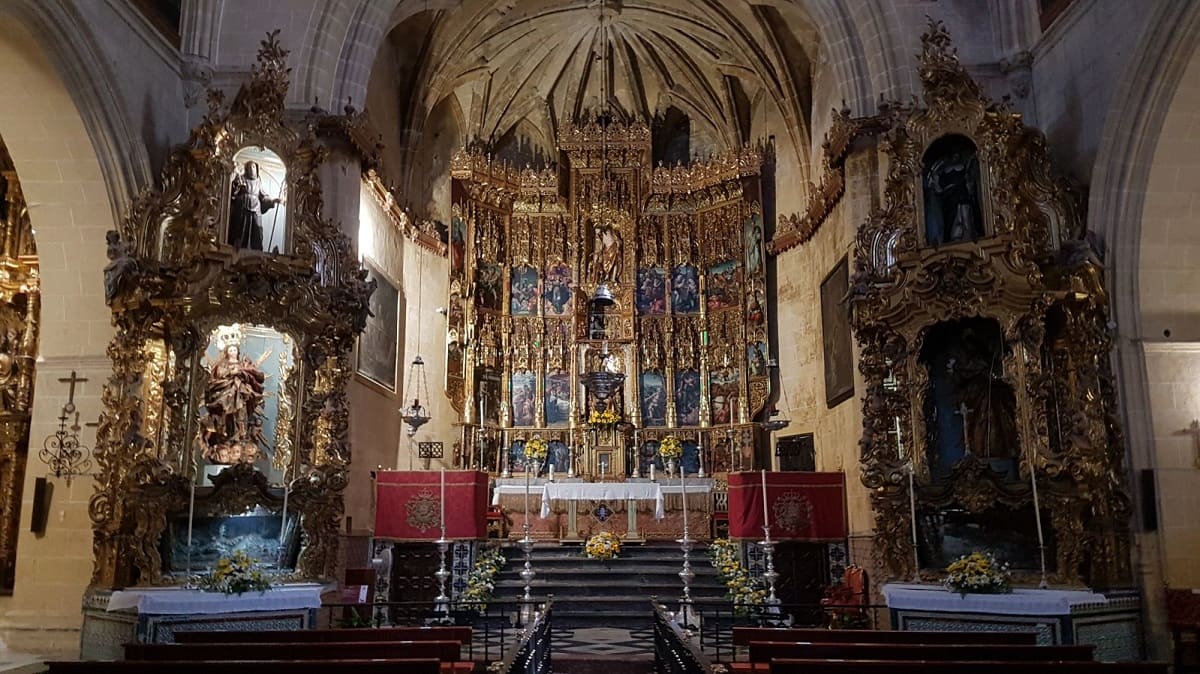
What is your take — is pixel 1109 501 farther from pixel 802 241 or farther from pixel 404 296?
pixel 404 296

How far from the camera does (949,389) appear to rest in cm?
1104

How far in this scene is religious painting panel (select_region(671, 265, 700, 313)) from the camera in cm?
2177

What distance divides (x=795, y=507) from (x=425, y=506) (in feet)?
18.1

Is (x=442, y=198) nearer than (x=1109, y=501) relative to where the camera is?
No

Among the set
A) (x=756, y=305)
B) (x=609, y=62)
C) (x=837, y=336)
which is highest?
(x=609, y=62)

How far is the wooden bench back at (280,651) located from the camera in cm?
596

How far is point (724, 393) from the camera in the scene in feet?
68.5

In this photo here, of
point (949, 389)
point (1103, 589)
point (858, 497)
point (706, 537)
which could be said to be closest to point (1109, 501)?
point (1103, 589)

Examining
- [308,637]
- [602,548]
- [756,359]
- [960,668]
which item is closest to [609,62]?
[756,359]

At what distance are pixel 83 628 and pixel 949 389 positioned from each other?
1004 cm

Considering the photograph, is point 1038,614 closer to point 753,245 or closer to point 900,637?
point 900,637

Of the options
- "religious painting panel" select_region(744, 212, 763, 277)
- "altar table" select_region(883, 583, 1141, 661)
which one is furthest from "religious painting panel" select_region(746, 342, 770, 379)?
"altar table" select_region(883, 583, 1141, 661)

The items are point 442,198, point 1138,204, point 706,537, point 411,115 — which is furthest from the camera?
point 442,198

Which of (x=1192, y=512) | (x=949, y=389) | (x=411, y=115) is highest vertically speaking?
(x=411, y=115)
